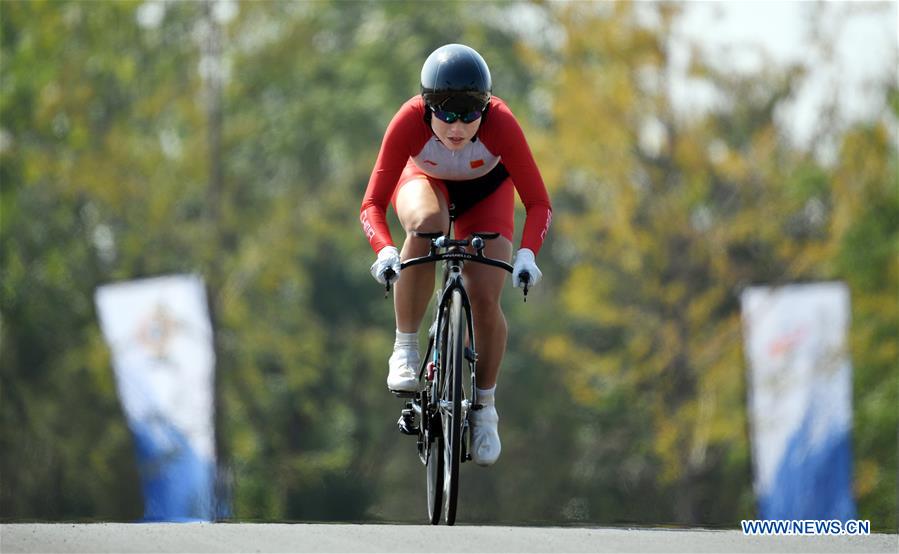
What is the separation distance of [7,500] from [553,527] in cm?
2075

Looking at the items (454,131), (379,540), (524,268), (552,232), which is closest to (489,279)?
(524,268)

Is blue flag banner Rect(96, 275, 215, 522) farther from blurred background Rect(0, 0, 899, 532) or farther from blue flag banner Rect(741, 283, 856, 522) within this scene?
blue flag banner Rect(741, 283, 856, 522)

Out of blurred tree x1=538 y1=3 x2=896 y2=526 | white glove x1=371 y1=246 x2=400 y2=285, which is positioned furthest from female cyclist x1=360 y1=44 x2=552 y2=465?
blurred tree x1=538 y1=3 x2=896 y2=526

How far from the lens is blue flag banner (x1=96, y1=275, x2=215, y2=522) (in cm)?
2919

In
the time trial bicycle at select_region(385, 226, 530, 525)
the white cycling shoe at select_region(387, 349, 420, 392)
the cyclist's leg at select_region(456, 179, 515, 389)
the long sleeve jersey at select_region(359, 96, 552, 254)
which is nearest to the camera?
the time trial bicycle at select_region(385, 226, 530, 525)

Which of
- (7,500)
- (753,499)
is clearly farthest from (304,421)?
(753,499)

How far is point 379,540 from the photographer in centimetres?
783

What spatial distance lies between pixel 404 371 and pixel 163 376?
69.9ft

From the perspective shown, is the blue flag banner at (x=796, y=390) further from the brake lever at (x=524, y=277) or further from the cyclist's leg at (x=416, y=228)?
the brake lever at (x=524, y=277)

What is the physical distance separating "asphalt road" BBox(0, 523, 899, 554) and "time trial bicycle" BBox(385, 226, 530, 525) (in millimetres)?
407

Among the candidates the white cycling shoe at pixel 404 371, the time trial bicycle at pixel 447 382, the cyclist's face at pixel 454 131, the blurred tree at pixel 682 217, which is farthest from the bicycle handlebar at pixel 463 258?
the blurred tree at pixel 682 217

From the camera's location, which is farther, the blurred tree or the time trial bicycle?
the blurred tree

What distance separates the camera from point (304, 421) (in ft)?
118

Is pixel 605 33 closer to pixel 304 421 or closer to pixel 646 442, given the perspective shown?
pixel 646 442
